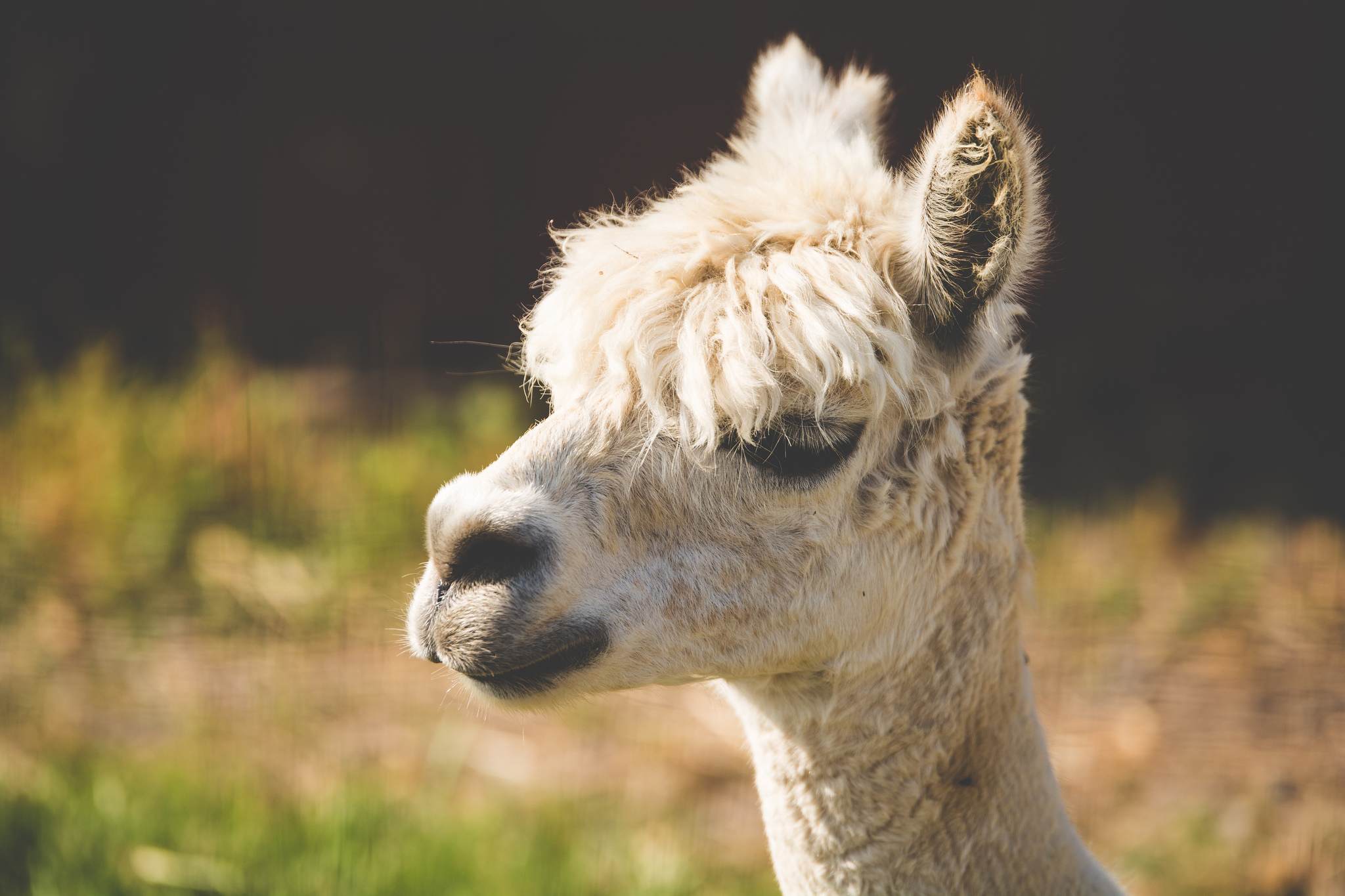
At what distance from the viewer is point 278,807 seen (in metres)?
3.78

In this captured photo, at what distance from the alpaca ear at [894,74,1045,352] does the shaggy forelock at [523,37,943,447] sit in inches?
2.5

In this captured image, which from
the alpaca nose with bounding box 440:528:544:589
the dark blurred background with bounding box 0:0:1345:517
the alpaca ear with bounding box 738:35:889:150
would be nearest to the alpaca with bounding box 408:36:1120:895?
the alpaca nose with bounding box 440:528:544:589

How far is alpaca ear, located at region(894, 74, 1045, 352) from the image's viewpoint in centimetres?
160

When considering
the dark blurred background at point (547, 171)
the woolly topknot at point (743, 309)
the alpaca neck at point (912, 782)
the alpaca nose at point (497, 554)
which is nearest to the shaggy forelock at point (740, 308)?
the woolly topknot at point (743, 309)

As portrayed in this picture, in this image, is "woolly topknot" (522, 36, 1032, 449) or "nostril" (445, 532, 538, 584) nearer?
"nostril" (445, 532, 538, 584)

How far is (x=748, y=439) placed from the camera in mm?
1698

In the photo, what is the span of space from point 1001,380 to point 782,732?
0.81 metres

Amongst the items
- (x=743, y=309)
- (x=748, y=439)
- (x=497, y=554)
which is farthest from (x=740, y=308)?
(x=497, y=554)

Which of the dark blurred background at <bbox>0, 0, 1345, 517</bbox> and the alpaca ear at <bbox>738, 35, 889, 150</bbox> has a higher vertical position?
the dark blurred background at <bbox>0, 0, 1345, 517</bbox>

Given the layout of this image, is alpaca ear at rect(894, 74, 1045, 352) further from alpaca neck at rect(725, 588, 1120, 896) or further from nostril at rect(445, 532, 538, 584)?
nostril at rect(445, 532, 538, 584)

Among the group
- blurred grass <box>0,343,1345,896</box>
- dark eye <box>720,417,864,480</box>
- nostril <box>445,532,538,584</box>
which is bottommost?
blurred grass <box>0,343,1345,896</box>

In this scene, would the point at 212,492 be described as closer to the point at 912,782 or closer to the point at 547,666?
the point at 547,666

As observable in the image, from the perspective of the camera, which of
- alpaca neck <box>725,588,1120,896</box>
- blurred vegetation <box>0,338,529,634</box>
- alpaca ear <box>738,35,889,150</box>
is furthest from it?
blurred vegetation <box>0,338,529,634</box>

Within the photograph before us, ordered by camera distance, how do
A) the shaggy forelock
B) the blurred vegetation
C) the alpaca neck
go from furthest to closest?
the blurred vegetation, the alpaca neck, the shaggy forelock
